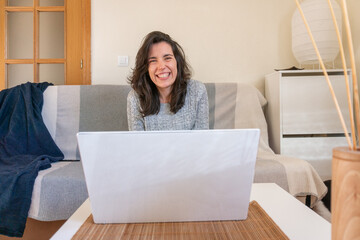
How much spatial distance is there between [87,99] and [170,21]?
0.91 metres

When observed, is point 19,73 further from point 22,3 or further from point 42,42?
point 22,3

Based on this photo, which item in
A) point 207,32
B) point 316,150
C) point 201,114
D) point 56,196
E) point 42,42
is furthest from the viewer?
point 42,42

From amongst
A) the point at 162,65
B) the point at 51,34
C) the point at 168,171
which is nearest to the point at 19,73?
the point at 51,34

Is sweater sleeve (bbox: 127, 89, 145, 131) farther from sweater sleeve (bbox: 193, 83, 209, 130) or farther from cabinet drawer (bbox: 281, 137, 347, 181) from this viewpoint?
cabinet drawer (bbox: 281, 137, 347, 181)

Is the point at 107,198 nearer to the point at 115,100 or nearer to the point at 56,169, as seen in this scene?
the point at 56,169

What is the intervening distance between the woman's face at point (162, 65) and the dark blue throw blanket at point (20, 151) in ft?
2.44

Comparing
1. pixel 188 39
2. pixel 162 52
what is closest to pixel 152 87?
pixel 162 52

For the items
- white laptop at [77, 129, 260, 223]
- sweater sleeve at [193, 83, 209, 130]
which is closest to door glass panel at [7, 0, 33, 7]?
sweater sleeve at [193, 83, 209, 130]

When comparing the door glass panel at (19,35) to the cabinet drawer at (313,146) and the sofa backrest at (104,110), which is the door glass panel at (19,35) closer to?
the sofa backrest at (104,110)

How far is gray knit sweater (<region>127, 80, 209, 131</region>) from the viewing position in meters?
1.46

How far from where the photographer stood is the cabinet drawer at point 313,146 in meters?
1.90

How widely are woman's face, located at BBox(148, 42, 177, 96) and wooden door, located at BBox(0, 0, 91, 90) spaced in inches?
42.5

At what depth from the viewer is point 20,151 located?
1.77m

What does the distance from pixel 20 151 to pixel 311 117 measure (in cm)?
184
